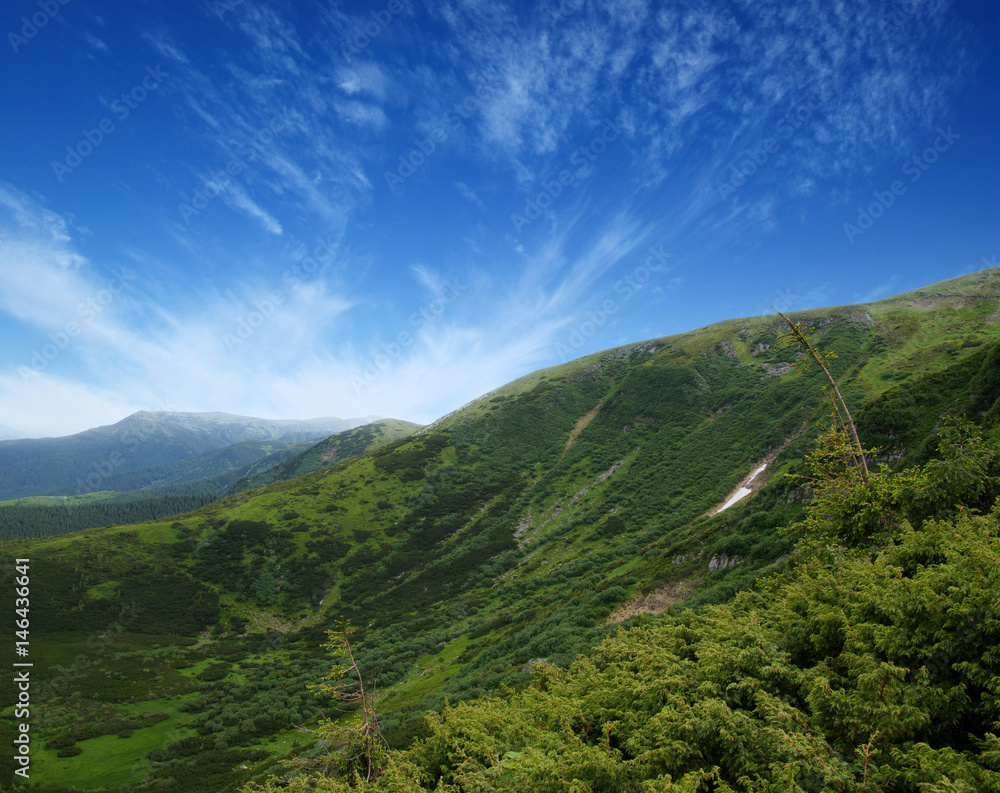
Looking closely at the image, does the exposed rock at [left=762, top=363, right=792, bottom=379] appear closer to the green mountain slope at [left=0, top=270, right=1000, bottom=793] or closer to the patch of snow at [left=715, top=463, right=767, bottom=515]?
the green mountain slope at [left=0, top=270, right=1000, bottom=793]

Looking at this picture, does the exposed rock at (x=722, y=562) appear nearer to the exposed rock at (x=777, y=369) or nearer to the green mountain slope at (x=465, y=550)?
the green mountain slope at (x=465, y=550)

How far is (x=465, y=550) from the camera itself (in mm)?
74812

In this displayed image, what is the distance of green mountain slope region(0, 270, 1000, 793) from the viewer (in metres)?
29.1

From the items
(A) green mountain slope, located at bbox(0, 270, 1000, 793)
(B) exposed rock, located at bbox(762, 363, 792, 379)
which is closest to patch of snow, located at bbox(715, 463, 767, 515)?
(A) green mountain slope, located at bbox(0, 270, 1000, 793)

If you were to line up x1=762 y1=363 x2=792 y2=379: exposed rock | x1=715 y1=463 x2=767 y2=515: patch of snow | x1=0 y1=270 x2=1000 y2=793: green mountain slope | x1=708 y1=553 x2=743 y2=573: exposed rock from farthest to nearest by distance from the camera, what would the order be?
x1=762 y1=363 x2=792 y2=379: exposed rock
x1=715 y1=463 x2=767 y2=515: patch of snow
x1=0 y1=270 x2=1000 y2=793: green mountain slope
x1=708 y1=553 x2=743 y2=573: exposed rock

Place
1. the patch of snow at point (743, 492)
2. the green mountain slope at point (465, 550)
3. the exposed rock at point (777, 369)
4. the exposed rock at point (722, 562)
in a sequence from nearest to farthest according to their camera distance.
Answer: the exposed rock at point (722, 562) < the green mountain slope at point (465, 550) < the patch of snow at point (743, 492) < the exposed rock at point (777, 369)

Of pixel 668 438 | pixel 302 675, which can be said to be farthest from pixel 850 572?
pixel 668 438

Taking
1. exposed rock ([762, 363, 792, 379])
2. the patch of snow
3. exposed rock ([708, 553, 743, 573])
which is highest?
exposed rock ([762, 363, 792, 379])

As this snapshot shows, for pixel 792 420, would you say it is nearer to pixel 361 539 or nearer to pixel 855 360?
pixel 855 360

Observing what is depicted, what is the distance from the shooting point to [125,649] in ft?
174

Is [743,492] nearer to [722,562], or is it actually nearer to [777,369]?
[722,562]

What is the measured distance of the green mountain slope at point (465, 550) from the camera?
2909 centimetres

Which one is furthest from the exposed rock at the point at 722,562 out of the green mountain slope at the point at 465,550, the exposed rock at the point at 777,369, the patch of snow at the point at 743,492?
the exposed rock at the point at 777,369

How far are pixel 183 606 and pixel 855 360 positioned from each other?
136063 millimetres
